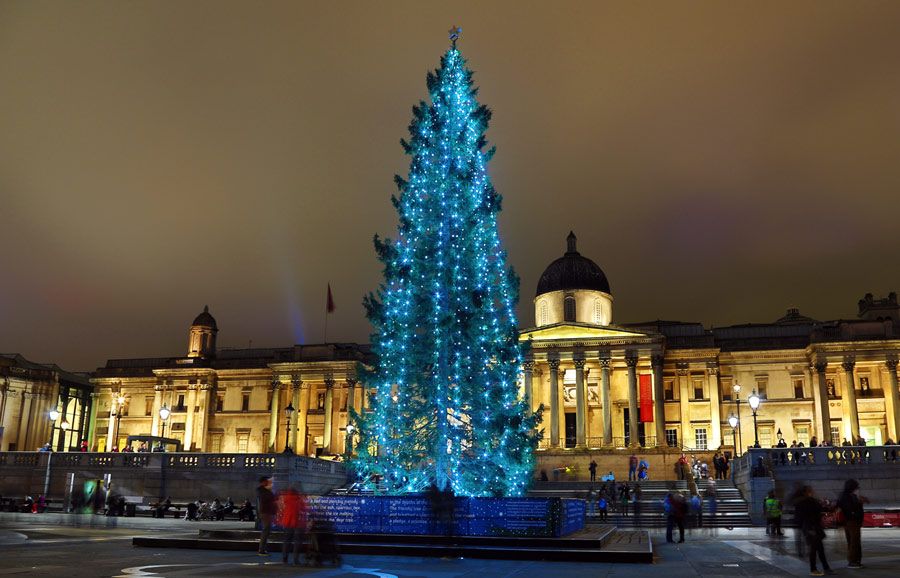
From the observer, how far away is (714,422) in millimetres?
66062

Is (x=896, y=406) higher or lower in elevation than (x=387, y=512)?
higher

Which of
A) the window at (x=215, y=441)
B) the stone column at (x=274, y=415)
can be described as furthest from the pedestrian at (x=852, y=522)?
the window at (x=215, y=441)

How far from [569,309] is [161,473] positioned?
3769 centimetres

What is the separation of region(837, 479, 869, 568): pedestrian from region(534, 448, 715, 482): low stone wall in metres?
43.8

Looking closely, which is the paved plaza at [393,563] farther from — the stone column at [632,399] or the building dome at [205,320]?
the building dome at [205,320]

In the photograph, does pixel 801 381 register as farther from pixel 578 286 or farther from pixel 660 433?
pixel 578 286

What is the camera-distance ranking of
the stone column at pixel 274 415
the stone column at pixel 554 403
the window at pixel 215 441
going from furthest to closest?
the window at pixel 215 441 → the stone column at pixel 274 415 → the stone column at pixel 554 403

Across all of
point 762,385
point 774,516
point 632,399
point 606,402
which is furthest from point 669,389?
point 774,516

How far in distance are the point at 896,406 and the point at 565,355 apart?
26.2m

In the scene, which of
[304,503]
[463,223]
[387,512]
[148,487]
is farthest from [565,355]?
[304,503]

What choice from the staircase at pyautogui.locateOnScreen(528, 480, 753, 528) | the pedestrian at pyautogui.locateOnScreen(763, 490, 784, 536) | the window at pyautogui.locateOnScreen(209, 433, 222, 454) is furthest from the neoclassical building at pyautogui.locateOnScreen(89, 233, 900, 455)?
the pedestrian at pyautogui.locateOnScreen(763, 490, 784, 536)

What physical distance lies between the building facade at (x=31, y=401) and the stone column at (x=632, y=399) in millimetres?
50269

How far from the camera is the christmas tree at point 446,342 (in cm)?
2481

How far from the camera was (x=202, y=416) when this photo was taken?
3123 inches
